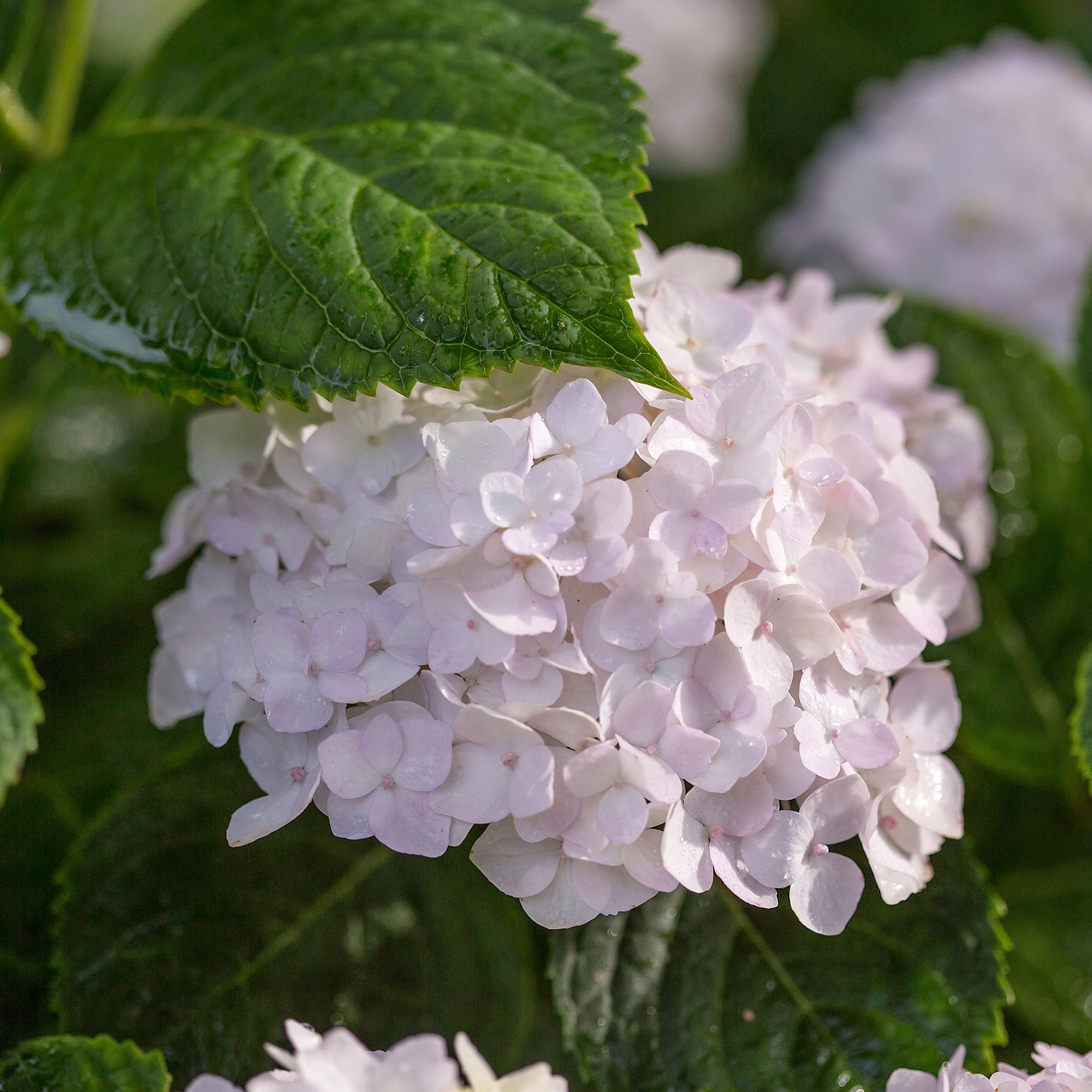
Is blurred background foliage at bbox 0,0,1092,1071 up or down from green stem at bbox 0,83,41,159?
down

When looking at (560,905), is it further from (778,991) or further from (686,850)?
(778,991)

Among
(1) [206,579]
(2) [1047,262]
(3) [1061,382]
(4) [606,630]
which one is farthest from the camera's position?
(2) [1047,262]

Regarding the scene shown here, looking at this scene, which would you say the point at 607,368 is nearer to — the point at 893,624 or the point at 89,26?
the point at 893,624

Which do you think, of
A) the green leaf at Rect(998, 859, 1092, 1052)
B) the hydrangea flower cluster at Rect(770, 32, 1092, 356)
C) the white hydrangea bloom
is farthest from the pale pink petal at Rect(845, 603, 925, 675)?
the white hydrangea bloom

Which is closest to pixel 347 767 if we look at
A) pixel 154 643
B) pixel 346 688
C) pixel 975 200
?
pixel 346 688

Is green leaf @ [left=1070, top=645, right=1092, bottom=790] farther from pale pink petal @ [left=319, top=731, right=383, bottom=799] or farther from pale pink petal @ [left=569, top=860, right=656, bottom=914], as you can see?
pale pink petal @ [left=319, top=731, right=383, bottom=799]

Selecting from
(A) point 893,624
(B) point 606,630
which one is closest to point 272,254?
(B) point 606,630

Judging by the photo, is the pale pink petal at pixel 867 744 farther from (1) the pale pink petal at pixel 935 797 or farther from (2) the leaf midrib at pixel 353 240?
(2) the leaf midrib at pixel 353 240
